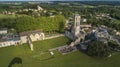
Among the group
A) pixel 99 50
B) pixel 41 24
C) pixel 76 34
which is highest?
pixel 41 24

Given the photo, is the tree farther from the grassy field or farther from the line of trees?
the line of trees

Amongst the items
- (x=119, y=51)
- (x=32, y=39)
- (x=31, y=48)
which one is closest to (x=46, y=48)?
(x=31, y=48)

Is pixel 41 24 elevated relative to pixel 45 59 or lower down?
elevated

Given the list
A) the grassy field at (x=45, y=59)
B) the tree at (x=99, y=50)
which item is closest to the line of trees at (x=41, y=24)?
the grassy field at (x=45, y=59)

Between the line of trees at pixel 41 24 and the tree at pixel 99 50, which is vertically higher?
the line of trees at pixel 41 24

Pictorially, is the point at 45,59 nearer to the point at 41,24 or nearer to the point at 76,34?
the point at 76,34

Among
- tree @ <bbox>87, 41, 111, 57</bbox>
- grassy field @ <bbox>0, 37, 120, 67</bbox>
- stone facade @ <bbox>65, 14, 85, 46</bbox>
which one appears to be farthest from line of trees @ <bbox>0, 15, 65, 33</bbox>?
tree @ <bbox>87, 41, 111, 57</bbox>

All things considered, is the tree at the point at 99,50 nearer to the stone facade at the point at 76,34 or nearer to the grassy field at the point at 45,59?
the grassy field at the point at 45,59

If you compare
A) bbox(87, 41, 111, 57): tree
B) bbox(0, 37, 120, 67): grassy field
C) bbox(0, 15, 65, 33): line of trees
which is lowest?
bbox(0, 37, 120, 67): grassy field

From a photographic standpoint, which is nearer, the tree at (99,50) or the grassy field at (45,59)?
the grassy field at (45,59)

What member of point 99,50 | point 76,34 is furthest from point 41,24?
point 99,50
